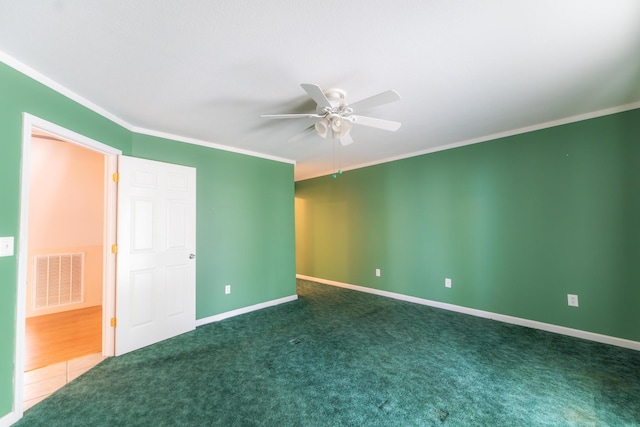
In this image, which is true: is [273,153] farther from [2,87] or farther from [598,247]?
[598,247]

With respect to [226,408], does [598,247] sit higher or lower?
higher

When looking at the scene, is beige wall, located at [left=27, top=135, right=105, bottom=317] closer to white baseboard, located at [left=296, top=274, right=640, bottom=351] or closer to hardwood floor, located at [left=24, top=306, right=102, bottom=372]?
hardwood floor, located at [left=24, top=306, right=102, bottom=372]

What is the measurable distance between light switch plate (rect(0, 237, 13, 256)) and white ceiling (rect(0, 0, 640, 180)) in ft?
4.00

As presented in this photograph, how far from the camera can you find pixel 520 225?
324 cm

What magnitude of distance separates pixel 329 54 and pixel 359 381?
2.50 m

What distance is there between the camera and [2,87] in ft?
5.55

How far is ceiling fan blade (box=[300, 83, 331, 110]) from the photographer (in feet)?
5.42

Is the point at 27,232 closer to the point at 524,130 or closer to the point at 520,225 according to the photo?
the point at 520,225

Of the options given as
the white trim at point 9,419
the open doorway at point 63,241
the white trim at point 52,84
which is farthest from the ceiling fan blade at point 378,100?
the open doorway at point 63,241

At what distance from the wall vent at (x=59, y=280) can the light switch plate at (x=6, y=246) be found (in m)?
2.85

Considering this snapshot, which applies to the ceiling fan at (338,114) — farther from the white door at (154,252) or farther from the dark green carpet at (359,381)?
the dark green carpet at (359,381)

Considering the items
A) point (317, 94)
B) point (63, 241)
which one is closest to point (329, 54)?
point (317, 94)

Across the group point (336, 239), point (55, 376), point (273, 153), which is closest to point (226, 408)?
point (55, 376)

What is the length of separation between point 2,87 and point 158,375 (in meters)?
2.40
